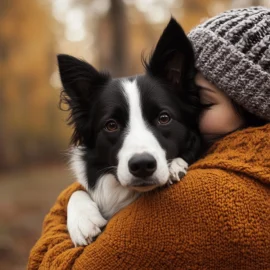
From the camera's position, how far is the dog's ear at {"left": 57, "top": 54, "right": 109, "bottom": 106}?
323cm

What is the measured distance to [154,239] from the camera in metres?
2.36

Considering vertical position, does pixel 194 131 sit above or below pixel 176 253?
above

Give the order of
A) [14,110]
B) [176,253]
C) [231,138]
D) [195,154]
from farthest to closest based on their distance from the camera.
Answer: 1. [14,110]
2. [195,154]
3. [231,138]
4. [176,253]

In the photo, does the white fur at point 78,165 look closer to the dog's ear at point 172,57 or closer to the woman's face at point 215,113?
the dog's ear at point 172,57

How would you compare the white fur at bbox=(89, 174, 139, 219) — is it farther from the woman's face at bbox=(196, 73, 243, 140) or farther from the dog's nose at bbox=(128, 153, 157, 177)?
the woman's face at bbox=(196, 73, 243, 140)

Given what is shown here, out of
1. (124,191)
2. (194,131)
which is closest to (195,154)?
(194,131)

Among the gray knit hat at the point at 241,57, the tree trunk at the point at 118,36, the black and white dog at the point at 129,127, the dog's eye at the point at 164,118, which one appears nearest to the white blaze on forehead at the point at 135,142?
the black and white dog at the point at 129,127

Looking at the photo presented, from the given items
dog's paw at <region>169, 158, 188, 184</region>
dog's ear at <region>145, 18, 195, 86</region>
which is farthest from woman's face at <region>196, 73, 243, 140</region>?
dog's paw at <region>169, 158, 188, 184</region>

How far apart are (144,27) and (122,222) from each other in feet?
48.7

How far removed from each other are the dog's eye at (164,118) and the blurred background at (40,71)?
1.06 metres

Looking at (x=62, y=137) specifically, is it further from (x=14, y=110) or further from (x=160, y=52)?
(x=160, y=52)

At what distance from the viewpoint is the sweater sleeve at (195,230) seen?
2.29 m

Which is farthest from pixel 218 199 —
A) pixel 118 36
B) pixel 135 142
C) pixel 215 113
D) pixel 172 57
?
pixel 118 36

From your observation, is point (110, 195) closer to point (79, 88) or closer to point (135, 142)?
point (135, 142)
